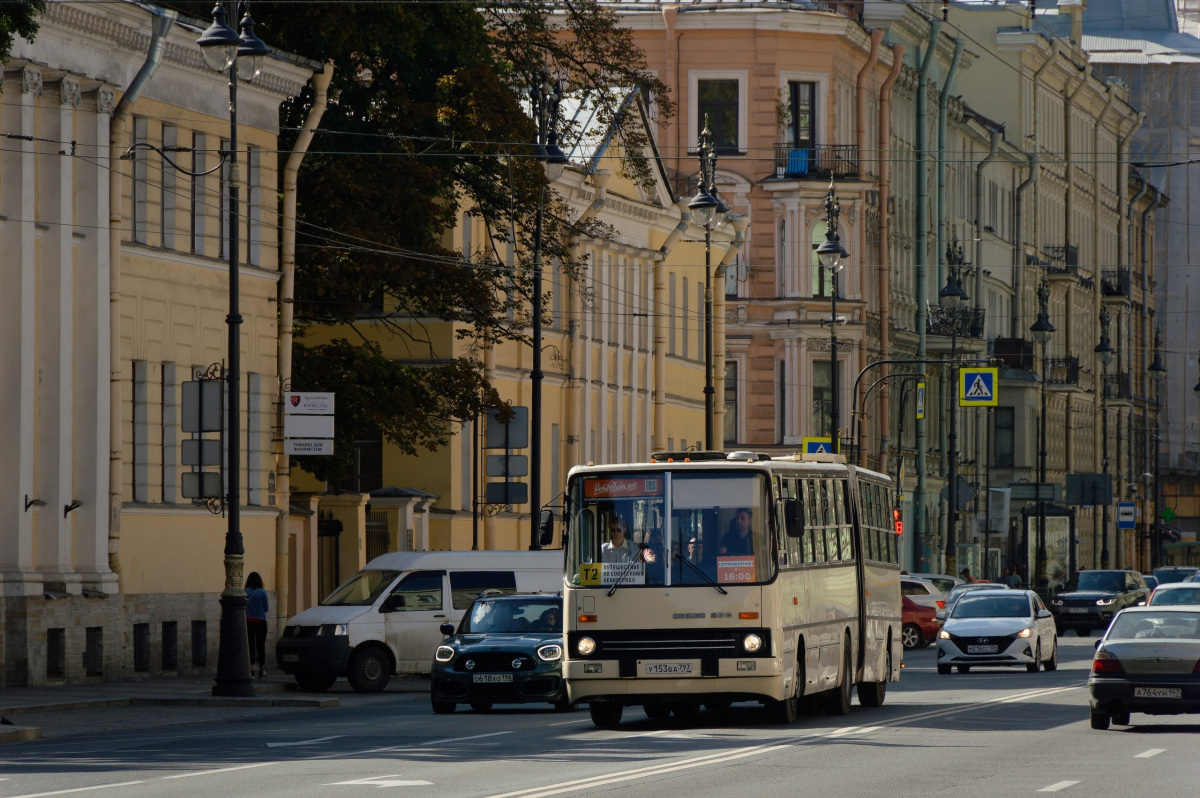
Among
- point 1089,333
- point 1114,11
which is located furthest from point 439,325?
point 1114,11

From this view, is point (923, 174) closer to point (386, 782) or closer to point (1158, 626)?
point (1158, 626)

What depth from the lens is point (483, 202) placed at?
4369cm

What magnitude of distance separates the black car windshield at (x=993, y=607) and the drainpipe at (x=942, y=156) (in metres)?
40.9

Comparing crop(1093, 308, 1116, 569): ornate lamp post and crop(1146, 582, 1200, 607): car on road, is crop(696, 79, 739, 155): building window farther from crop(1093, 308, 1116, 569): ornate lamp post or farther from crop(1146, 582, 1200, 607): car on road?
crop(1146, 582, 1200, 607): car on road

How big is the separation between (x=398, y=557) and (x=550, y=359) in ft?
59.2

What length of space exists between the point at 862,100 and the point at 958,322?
9.23 meters

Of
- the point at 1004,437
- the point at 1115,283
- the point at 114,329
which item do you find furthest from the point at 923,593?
the point at 1115,283

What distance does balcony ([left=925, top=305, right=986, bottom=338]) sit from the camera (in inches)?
3056

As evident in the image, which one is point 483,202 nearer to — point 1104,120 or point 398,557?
point 398,557

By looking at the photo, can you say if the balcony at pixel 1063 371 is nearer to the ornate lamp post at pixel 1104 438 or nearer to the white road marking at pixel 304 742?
the ornate lamp post at pixel 1104 438

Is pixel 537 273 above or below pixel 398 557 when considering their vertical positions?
above

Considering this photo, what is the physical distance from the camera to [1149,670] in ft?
78.0

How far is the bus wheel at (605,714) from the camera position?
24688mm

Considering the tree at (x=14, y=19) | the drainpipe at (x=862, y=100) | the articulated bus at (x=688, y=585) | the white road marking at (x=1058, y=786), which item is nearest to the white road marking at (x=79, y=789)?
the articulated bus at (x=688, y=585)
